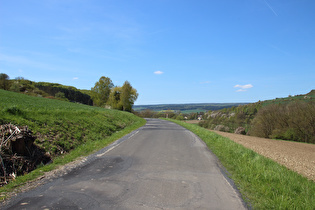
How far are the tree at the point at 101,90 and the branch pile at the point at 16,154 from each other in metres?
64.6

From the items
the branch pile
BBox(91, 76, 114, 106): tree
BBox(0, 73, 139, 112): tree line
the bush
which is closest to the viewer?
the branch pile

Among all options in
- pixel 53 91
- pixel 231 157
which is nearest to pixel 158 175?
pixel 231 157

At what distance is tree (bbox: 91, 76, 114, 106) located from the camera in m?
69.6

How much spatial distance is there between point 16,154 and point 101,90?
6671cm

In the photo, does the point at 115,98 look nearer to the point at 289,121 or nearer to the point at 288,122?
the point at 288,122

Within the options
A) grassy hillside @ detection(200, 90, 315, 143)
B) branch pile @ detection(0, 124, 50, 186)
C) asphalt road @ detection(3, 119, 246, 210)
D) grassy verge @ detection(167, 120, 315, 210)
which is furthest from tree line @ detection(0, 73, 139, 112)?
grassy verge @ detection(167, 120, 315, 210)

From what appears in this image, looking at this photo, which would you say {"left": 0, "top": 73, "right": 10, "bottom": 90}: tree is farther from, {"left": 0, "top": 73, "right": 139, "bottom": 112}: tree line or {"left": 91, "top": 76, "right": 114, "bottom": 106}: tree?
{"left": 91, "top": 76, "right": 114, "bottom": 106}: tree

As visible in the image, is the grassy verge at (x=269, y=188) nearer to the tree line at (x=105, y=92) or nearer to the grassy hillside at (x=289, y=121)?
the grassy hillside at (x=289, y=121)

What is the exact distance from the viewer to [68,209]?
317 centimetres

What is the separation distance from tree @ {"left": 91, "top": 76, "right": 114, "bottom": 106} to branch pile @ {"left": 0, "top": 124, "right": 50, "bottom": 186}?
2542 inches

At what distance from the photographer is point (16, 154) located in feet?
18.6

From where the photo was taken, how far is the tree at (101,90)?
69.6 meters

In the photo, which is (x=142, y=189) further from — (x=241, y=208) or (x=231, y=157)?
(x=231, y=157)

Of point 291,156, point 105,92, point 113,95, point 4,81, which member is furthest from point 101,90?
point 291,156
